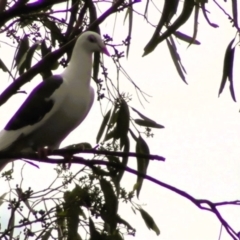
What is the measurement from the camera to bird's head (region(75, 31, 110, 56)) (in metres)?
1.67

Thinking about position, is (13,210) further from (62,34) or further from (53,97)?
(62,34)

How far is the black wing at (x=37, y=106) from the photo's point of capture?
166 centimetres

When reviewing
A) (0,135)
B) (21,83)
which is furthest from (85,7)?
(0,135)

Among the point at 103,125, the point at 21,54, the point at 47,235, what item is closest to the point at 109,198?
the point at 47,235

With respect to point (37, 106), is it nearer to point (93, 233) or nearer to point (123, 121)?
point (123, 121)

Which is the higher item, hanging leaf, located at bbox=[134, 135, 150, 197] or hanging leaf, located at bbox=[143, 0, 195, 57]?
hanging leaf, located at bbox=[143, 0, 195, 57]

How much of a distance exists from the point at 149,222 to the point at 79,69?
0.44 meters

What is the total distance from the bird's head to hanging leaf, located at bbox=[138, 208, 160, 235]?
17.0 inches

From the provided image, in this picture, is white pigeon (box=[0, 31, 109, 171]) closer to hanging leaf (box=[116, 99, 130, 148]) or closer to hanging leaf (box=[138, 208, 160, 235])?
hanging leaf (box=[116, 99, 130, 148])

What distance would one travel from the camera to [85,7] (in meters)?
1.47

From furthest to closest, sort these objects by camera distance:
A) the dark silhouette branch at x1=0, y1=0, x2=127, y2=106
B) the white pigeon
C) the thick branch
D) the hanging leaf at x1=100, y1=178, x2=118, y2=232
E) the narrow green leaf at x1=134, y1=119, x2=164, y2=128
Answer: the white pigeon
the narrow green leaf at x1=134, y1=119, x2=164, y2=128
the hanging leaf at x1=100, y1=178, x2=118, y2=232
the dark silhouette branch at x1=0, y1=0, x2=127, y2=106
the thick branch

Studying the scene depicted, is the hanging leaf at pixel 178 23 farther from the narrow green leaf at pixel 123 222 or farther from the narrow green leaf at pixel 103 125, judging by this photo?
the narrow green leaf at pixel 123 222

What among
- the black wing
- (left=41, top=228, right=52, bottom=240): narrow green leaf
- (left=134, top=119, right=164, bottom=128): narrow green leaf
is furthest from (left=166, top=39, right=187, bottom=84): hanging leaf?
(left=41, top=228, right=52, bottom=240): narrow green leaf

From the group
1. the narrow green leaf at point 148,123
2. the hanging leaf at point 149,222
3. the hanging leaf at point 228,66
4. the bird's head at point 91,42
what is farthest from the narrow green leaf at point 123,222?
the bird's head at point 91,42
